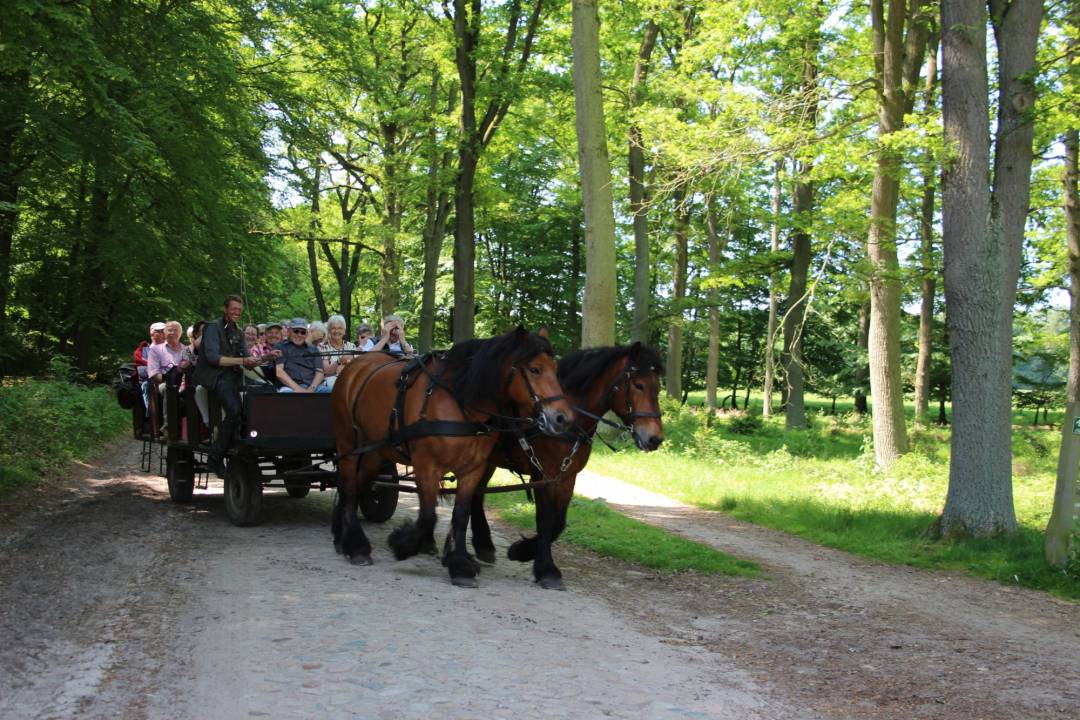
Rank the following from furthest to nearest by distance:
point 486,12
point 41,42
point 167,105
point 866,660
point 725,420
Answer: point 725,420 < point 486,12 < point 167,105 < point 41,42 < point 866,660

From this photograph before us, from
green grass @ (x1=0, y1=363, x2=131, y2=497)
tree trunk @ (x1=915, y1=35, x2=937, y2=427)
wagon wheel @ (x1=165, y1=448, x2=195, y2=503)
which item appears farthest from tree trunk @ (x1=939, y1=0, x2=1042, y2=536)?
green grass @ (x1=0, y1=363, x2=131, y2=497)

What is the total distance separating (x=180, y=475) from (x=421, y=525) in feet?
16.5

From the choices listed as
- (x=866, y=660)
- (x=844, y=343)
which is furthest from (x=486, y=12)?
(x=844, y=343)

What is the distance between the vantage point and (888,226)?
47.4 feet

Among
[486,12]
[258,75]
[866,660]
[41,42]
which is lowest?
[866,660]

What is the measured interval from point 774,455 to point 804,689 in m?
13.0

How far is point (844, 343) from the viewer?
43.1m

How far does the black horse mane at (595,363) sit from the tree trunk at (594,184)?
685 centimetres

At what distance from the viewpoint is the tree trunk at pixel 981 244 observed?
9.69 meters

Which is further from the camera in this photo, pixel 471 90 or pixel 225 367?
pixel 471 90

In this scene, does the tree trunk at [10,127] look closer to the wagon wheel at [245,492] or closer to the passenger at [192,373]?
the passenger at [192,373]

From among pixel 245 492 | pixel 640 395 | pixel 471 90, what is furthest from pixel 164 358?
pixel 471 90

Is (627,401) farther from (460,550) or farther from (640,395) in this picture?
(460,550)

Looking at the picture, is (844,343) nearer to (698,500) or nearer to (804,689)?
(698,500)
